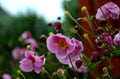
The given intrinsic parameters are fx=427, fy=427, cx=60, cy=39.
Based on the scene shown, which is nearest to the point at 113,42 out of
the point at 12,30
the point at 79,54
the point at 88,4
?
the point at 79,54

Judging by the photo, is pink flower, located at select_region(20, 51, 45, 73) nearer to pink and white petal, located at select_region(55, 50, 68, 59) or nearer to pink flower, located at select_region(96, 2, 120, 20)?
pink and white petal, located at select_region(55, 50, 68, 59)

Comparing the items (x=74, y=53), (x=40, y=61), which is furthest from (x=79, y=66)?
(x=40, y=61)

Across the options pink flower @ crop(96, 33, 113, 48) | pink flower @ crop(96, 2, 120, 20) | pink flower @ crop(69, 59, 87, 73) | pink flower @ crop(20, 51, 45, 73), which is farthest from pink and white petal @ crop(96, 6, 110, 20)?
pink flower @ crop(20, 51, 45, 73)

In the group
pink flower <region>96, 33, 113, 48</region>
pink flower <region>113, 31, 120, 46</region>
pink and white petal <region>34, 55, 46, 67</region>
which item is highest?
pink and white petal <region>34, 55, 46, 67</region>

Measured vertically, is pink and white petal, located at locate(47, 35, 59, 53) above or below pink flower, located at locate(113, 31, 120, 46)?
above

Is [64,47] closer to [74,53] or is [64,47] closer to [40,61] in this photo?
[74,53]

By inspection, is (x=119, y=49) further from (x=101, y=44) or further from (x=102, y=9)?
(x=102, y=9)

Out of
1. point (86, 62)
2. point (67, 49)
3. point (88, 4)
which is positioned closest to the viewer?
point (67, 49)

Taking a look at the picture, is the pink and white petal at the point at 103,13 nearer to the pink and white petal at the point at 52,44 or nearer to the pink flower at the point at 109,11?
the pink flower at the point at 109,11
